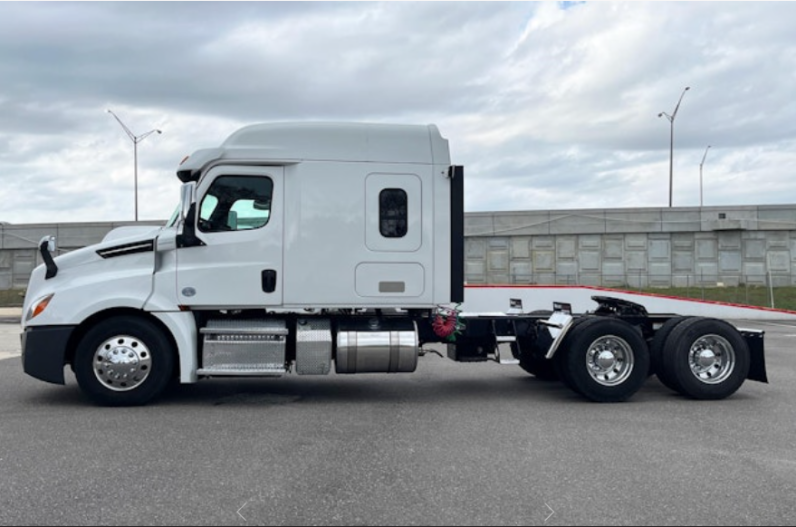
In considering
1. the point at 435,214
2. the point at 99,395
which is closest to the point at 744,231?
the point at 435,214

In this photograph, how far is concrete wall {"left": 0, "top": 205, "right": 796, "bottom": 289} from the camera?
36781 millimetres

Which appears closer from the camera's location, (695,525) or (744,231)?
(695,525)

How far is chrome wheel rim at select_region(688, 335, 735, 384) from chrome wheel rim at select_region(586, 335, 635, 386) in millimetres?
747

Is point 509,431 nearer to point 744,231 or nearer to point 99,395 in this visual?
point 99,395

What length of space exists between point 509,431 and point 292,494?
2.66m

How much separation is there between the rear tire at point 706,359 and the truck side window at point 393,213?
3.32 metres

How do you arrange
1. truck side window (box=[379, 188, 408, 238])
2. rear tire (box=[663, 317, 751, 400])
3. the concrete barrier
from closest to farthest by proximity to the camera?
truck side window (box=[379, 188, 408, 238]), rear tire (box=[663, 317, 751, 400]), the concrete barrier

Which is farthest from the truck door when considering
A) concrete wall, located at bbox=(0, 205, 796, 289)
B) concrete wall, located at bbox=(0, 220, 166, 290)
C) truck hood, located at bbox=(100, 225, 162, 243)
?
concrete wall, located at bbox=(0, 220, 166, 290)

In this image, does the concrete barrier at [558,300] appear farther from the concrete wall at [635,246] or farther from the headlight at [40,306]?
the concrete wall at [635,246]

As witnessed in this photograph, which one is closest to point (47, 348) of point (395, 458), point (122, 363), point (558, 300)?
point (122, 363)

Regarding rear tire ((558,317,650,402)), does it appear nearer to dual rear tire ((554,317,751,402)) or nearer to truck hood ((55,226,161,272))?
dual rear tire ((554,317,751,402))

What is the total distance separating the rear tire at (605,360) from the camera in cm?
873

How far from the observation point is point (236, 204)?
8562 millimetres

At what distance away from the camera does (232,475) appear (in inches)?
223
